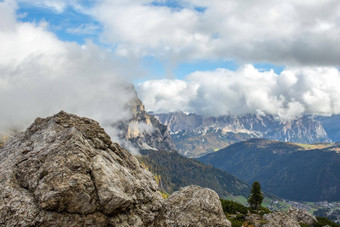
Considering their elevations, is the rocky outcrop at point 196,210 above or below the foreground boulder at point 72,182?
below

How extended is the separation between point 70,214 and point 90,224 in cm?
170

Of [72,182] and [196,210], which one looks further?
[196,210]

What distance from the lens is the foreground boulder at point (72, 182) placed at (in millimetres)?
18938

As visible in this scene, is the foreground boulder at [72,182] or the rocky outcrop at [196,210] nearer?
the foreground boulder at [72,182]

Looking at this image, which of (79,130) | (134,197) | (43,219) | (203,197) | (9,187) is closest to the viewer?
(43,219)

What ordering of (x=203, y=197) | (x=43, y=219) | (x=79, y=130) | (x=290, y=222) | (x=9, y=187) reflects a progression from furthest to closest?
(x=290, y=222) → (x=203, y=197) → (x=79, y=130) → (x=9, y=187) → (x=43, y=219)

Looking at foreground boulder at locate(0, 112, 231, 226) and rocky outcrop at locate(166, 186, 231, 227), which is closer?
foreground boulder at locate(0, 112, 231, 226)

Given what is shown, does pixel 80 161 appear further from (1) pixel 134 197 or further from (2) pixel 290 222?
(2) pixel 290 222

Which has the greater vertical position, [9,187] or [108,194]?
[9,187]

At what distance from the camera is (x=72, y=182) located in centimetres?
1933

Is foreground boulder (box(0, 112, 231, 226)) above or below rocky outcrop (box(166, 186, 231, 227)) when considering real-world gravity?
above

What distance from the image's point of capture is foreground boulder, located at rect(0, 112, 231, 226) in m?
18.9

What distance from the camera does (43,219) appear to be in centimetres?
1862

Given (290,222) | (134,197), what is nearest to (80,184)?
(134,197)
